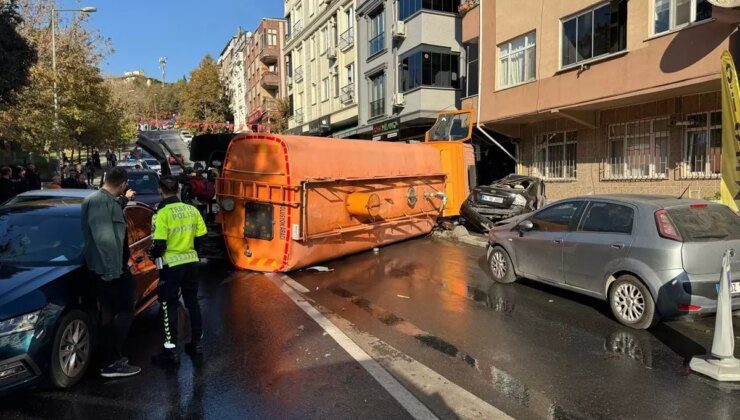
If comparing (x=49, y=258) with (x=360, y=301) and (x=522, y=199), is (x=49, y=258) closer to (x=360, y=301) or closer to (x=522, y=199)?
(x=360, y=301)

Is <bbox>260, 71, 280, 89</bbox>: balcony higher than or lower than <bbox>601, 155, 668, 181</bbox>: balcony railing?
higher

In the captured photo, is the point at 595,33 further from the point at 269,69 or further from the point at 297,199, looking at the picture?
the point at 269,69

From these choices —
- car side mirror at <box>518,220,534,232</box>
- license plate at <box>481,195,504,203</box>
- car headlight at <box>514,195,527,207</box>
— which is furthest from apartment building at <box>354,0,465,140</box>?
car side mirror at <box>518,220,534,232</box>

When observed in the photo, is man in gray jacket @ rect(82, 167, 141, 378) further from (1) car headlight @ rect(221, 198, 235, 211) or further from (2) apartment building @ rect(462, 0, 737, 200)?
(2) apartment building @ rect(462, 0, 737, 200)

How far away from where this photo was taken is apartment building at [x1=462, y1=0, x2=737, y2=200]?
11570 millimetres

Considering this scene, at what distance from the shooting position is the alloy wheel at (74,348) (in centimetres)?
420

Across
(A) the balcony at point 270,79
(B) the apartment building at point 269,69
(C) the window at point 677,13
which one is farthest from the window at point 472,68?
(A) the balcony at point 270,79

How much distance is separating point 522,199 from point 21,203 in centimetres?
1022

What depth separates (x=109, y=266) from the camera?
442 centimetres

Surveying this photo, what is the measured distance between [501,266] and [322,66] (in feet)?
110

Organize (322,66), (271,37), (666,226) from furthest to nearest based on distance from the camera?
(271,37) < (322,66) < (666,226)

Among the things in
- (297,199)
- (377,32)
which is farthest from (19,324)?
(377,32)

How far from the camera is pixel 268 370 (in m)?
4.69

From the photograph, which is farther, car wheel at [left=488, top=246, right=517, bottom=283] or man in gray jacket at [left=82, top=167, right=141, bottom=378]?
car wheel at [left=488, top=246, right=517, bottom=283]
